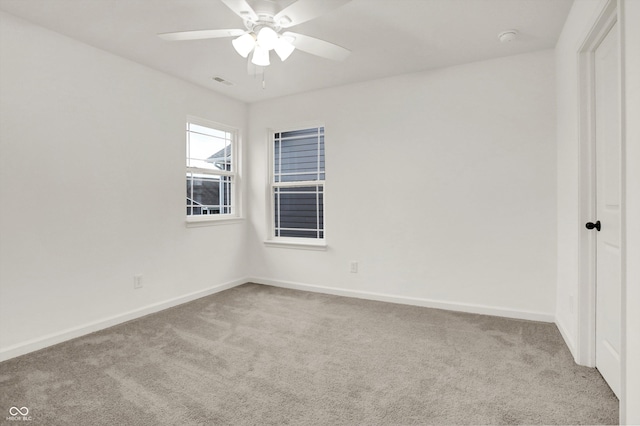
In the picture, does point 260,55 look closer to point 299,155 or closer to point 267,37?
point 267,37

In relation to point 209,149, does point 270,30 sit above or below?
above

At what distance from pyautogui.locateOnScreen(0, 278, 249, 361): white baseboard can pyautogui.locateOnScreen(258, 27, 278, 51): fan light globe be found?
2.70m

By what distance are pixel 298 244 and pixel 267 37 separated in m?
2.68

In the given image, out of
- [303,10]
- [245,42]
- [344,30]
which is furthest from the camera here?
[344,30]

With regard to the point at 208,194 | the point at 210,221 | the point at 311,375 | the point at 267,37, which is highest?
the point at 267,37

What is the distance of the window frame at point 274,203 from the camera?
4191 mm

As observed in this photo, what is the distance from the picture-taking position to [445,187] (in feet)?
11.4

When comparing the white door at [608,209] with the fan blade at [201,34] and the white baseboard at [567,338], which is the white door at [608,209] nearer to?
the white baseboard at [567,338]

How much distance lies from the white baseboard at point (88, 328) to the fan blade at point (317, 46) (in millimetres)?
2810

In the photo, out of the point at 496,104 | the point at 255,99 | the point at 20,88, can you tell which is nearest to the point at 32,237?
the point at 20,88

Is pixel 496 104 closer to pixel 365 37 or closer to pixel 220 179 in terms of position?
pixel 365 37

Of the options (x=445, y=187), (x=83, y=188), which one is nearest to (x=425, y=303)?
(x=445, y=187)

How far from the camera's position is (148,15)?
97.3 inches

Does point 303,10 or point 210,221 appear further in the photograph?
point 210,221
